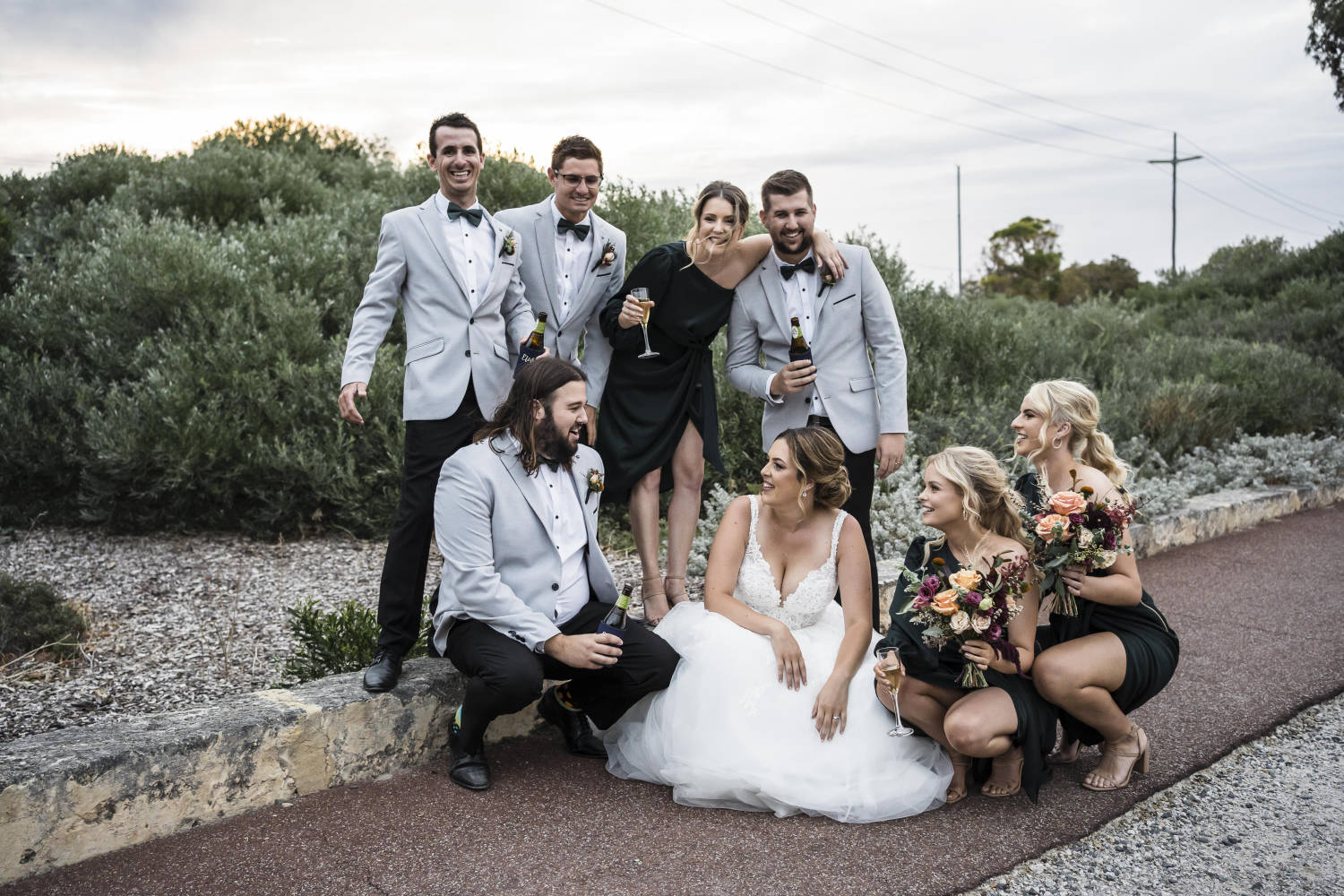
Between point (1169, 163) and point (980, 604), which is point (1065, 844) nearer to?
point (980, 604)

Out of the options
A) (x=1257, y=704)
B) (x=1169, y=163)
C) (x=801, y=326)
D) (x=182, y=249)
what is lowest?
(x=1257, y=704)

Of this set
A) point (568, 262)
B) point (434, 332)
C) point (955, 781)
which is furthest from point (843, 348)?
point (955, 781)

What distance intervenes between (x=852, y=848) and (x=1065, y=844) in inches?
26.5

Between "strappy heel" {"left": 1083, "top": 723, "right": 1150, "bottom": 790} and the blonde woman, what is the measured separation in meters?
1.90

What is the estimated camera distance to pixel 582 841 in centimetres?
328

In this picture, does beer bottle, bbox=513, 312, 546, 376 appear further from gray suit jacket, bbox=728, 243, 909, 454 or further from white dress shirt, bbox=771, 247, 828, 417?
white dress shirt, bbox=771, 247, 828, 417

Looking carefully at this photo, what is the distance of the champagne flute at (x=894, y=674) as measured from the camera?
347cm

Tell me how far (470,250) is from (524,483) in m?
1.06

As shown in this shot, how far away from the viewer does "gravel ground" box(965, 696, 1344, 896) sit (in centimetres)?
303

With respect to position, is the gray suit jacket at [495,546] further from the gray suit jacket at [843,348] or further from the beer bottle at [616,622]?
the gray suit jacket at [843,348]

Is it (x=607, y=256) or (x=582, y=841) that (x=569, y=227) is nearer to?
(x=607, y=256)

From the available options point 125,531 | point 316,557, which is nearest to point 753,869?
point 316,557

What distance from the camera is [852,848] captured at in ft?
10.6

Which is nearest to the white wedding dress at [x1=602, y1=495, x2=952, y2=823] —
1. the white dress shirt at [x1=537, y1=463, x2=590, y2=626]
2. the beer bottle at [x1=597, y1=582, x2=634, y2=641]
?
the beer bottle at [x1=597, y1=582, x2=634, y2=641]
